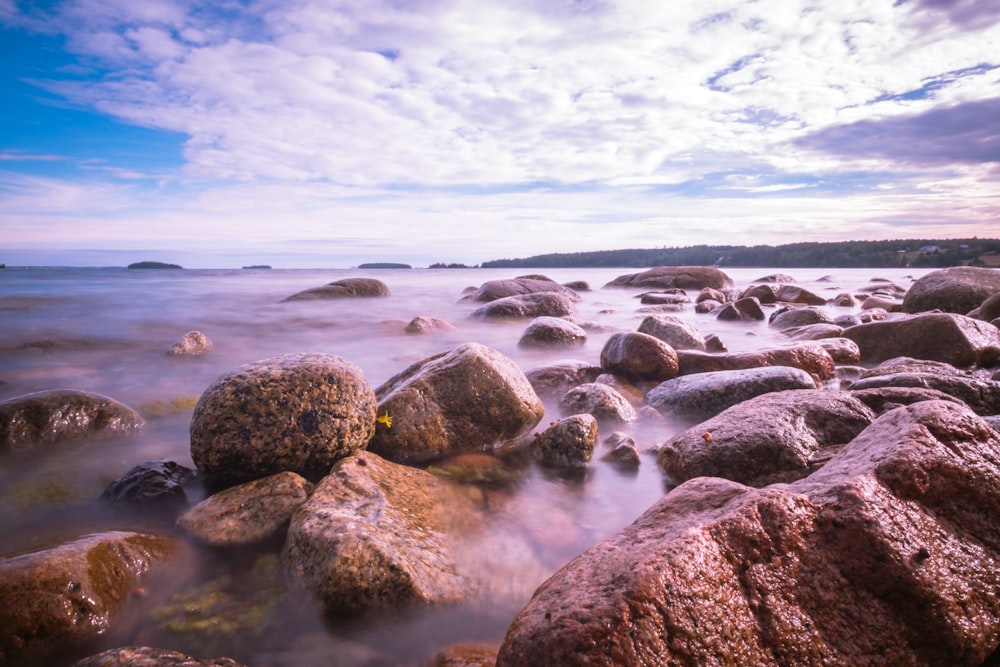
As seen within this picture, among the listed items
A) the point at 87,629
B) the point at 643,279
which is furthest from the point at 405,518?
the point at 643,279

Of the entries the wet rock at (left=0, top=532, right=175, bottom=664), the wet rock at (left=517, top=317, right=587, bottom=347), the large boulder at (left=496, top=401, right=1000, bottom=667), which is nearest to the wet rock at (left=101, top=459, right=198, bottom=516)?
the wet rock at (left=0, top=532, right=175, bottom=664)

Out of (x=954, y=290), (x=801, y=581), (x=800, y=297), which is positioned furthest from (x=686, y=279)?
(x=801, y=581)

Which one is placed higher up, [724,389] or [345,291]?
[345,291]

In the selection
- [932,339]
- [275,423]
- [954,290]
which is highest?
[954,290]

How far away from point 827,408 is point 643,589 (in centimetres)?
279

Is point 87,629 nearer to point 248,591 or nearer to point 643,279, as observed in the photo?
point 248,591

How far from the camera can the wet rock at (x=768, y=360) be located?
225 inches

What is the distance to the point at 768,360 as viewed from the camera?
5.68m

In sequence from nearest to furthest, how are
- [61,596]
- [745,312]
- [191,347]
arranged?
[61,596] < [191,347] < [745,312]

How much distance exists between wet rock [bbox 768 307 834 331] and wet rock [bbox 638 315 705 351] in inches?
143

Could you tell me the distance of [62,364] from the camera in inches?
286

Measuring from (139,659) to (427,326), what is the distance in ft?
29.7

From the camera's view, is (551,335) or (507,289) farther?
(507,289)

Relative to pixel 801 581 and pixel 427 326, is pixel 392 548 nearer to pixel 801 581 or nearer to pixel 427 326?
pixel 801 581
